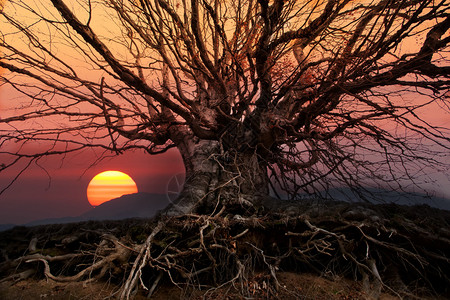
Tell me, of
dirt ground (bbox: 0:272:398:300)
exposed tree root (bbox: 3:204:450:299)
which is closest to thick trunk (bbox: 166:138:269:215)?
exposed tree root (bbox: 3:204:450:299)

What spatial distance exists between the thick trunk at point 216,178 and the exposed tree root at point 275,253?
1.77 feet

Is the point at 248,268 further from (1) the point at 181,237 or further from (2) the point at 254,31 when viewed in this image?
(2) the point at 254,31

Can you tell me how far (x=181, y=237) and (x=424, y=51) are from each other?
396cm

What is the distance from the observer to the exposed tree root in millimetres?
3111

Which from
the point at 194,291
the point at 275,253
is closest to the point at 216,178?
the point at 275,253

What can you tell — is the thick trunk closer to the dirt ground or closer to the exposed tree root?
the exposed tree root

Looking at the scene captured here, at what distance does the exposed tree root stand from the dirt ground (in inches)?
2.4

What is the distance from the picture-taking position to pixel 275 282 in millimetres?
3014

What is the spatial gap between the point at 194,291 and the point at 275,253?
1.23 m

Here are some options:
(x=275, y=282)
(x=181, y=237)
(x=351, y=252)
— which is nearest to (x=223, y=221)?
(x=181, y=237)

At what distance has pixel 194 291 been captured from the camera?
121 inches

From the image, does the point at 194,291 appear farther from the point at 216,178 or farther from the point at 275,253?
the point at 216,178

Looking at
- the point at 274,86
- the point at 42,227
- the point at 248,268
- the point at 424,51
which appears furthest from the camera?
the point at 274,86

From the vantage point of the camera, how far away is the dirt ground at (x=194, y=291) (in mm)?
2781
